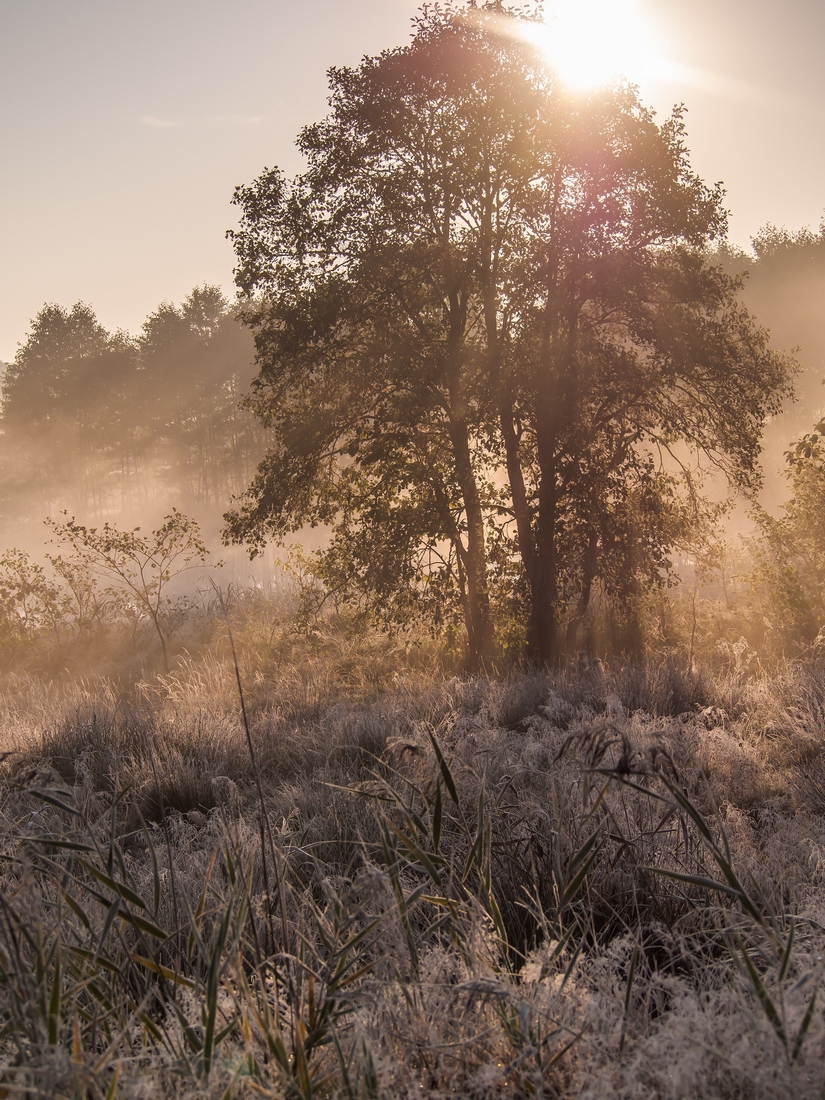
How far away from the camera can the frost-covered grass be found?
1.40 m

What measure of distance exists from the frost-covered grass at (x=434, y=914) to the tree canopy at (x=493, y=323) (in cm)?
506

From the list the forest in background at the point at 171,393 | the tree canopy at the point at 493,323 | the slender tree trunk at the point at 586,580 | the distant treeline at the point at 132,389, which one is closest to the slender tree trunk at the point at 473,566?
the tree canopy at the point at 493,323

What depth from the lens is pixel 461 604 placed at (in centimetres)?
1186

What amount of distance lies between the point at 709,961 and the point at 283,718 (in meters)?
5.64

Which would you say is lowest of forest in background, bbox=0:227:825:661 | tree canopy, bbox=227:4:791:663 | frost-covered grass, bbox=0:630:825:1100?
frost-covered grass, bbox=0:630:825:1100

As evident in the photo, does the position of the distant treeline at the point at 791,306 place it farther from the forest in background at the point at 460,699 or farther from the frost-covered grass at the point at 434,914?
the frost-covered grass at the point at 434,914

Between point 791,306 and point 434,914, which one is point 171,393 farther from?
point 434,914

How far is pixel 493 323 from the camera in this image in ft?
38.3

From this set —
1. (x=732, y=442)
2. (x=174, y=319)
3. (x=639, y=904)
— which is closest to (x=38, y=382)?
(x=174, y=319)

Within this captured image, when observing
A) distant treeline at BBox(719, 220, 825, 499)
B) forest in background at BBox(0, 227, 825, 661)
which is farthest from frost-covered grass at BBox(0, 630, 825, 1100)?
distant treeline at BBox(719, 220, 825, 499)

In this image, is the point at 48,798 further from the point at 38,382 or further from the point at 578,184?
the point at 38,382

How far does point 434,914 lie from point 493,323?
10183mm

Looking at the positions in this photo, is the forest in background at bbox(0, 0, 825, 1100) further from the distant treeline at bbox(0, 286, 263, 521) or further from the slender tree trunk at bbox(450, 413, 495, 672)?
the distant treeline at bbox(0, 286, 263, 521)

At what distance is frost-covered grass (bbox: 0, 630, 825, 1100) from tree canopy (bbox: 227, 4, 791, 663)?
506 centimetres
